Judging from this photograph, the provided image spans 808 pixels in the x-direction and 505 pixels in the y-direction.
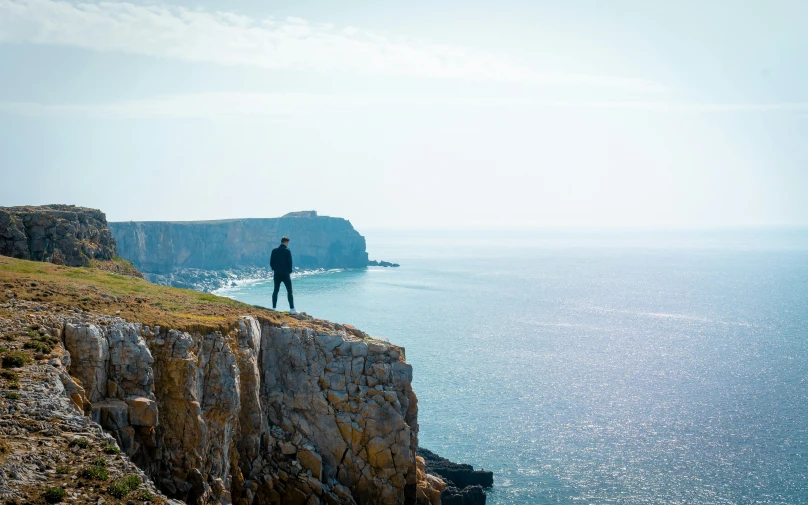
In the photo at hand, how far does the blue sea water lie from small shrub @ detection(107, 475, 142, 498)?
33.6 metres

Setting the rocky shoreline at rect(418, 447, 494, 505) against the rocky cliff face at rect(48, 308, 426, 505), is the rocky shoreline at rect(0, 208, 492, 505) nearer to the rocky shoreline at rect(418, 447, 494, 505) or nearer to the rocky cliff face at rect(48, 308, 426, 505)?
the rocky cliff face at rect(48, 308, 426, 505)

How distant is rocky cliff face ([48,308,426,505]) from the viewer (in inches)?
641

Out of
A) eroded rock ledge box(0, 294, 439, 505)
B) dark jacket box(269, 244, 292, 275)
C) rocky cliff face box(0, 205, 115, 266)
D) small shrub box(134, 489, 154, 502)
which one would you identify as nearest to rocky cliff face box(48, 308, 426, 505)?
eroded rock ledge box(0, 294, 439, 505)

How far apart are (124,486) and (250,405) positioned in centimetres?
1043

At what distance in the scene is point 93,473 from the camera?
1112cm

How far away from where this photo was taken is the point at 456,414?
57.0 meters

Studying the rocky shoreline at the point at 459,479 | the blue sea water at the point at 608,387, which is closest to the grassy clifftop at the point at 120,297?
the rocky shoreline at the point at 459,479

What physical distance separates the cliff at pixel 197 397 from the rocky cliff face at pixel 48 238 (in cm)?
744

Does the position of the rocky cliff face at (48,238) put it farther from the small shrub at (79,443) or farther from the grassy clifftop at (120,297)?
the small shrub at (79,443)

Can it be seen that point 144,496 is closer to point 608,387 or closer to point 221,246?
point 608,387

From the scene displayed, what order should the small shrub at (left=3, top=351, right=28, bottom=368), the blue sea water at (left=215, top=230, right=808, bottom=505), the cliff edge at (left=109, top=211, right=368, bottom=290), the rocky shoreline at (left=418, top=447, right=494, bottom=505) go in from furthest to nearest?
the cliff edge at (left=109, top=211, right=368, bottom=290), the blue sea water at (left=215, top=230, right=808, bottom=505), the rocky shoreline at (left=418, top=447, right=494, bottom=505), the small shrub at (left=3, top=351, right=28, bottom=368)

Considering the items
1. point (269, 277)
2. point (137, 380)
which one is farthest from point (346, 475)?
point (269, 277)

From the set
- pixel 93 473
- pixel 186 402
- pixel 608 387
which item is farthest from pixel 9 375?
pixel 608 387

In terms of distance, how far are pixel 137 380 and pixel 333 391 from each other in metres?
8.32
